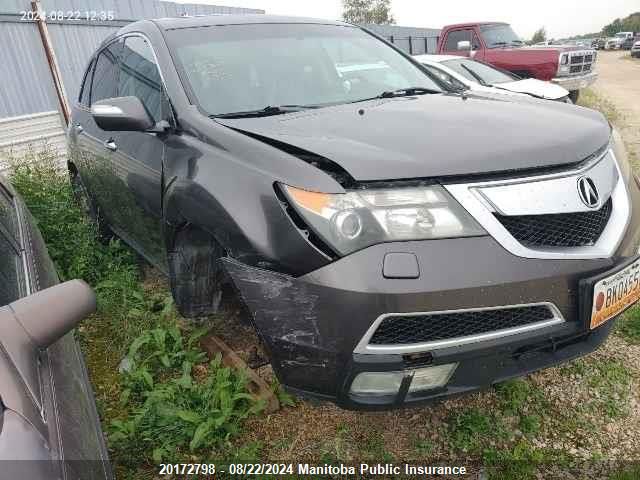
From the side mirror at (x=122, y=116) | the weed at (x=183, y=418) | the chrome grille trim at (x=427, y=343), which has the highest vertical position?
the side mirror at (x=122, y=116)

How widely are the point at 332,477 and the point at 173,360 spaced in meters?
1.04

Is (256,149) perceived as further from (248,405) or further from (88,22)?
(88,22)

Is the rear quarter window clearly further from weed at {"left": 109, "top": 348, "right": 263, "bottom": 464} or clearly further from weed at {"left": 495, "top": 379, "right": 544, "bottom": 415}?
weed at {"left": 495, "top": 379, "right": 544, "bottom": 415}

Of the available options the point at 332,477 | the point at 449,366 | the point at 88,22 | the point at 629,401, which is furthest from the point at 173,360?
the point at 88,22

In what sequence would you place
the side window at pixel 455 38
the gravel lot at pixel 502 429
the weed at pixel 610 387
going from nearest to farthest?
the gravel lot at pixel 502 429 < the weed at pixel 610 387 < the side window at pixel 455 38

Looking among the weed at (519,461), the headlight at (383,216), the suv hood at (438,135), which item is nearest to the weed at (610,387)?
the weed at (519,461)

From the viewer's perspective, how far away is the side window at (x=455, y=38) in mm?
10125

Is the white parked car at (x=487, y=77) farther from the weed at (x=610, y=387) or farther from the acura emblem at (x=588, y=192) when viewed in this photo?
the acura emblem at (x=588, y=192)

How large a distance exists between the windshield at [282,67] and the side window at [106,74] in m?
0.87

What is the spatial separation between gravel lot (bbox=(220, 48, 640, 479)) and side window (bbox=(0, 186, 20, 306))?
1081 millimetres

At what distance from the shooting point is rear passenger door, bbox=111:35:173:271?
7.34 feet

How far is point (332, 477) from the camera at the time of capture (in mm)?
1812

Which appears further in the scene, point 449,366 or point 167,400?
point 167,400

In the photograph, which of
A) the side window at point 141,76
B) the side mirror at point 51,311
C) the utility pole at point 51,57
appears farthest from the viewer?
the utility pole at point 51,57
